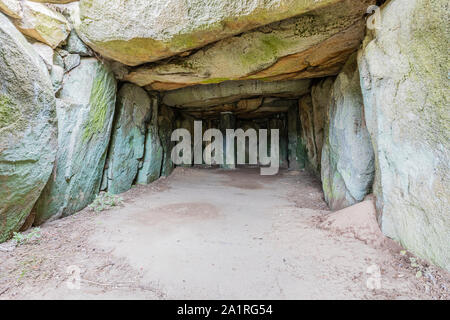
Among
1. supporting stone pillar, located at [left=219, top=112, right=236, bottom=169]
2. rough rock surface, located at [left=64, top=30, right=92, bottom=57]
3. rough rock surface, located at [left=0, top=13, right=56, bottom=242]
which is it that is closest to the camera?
rough rock surface, located at [left=0, top=13, right=56, bottom=242]

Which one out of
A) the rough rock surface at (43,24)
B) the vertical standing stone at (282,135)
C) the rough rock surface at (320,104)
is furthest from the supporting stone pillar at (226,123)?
the rough rock surface at (43,24)

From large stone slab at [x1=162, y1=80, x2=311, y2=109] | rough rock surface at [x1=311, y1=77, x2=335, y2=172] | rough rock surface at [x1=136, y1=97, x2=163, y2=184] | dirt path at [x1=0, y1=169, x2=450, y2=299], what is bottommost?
dirt path at [x1=0, y1=169, x2=450, y2=299]

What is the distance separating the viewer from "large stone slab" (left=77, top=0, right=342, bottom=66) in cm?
276

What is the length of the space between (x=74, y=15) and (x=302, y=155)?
8125 mm

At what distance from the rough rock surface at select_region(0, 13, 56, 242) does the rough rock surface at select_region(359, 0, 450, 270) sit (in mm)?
4168

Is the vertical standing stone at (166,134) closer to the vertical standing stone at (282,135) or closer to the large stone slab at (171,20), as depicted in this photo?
the large stone slab at (171,20)

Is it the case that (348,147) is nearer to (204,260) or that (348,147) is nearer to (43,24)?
(204,260)

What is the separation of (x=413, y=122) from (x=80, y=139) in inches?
188

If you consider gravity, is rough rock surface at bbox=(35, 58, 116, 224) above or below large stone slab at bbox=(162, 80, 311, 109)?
below

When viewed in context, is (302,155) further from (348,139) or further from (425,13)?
(425,13)

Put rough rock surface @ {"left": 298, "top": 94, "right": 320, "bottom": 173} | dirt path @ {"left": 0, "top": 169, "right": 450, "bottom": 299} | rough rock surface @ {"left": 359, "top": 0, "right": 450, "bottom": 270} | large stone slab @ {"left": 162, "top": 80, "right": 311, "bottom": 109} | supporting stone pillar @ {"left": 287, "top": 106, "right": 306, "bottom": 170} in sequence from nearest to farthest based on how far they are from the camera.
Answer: dirt path @ {"left": 0, "top": 169, "right": 450, "bottom": 299}
rough rock surface @ {"left": 359, "top": 0, "right": 450, "bottom": 270}
large stone slab @ {"left": 162, "top": 80, "right": 311, "bottom": 109}
rough rock surface @ {"left": 298, "top": 94, "right": 320, "bottom": 173}
supporting stone pillar @ {"left": 287, "top": 106, "right": 306, "bottom": 170}

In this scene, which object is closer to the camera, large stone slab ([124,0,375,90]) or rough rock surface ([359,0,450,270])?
rough rock surface ([359,0,450,270])

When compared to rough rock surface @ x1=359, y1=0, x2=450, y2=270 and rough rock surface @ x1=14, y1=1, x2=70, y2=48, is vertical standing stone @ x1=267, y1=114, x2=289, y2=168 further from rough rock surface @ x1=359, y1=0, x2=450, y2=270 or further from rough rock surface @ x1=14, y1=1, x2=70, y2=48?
rough rock surface @ x1=14, y1=1, x2=70, y2=48

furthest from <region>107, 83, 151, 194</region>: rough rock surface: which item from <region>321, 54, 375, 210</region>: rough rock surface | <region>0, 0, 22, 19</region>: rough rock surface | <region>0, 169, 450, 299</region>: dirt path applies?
<region>321, 54, 375, 210</region>: rough rock surface
